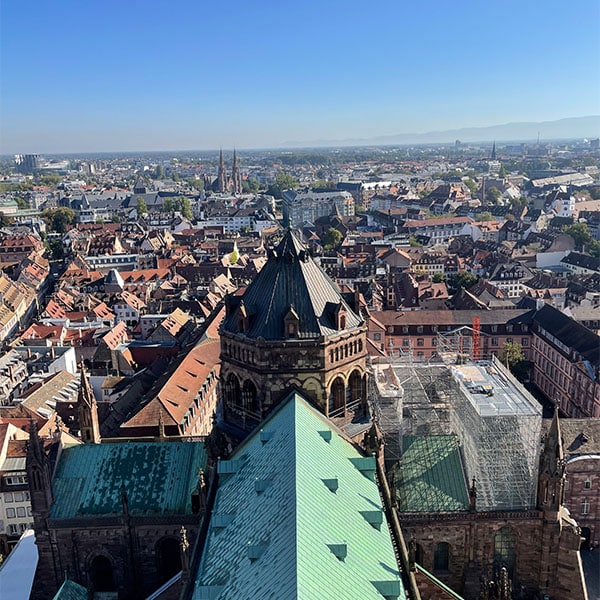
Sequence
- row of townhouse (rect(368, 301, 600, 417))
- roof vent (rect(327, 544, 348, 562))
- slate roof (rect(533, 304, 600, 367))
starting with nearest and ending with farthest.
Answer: roof vent (rect(327, 544, 348, 562))
slate roof (rect(533, 304, 600, 367))
row of townhouse (rect(368, 301, 600, 417))

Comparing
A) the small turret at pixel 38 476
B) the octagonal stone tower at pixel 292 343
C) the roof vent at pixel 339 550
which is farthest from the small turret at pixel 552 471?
the small turret at pixel 38 476

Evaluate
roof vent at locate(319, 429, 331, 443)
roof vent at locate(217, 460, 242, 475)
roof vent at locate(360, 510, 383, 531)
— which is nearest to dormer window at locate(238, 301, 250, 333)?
roof vent at locate(217, 460, 242, 475)

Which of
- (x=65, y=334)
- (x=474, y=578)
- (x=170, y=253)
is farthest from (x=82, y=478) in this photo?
(x=170, y=253)

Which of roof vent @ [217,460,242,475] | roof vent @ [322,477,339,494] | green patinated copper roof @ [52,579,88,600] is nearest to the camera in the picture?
roof vent @ [322,477,339,494]

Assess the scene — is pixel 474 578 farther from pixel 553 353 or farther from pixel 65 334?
pixel 65 334

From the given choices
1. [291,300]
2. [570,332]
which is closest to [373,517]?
[291,300]

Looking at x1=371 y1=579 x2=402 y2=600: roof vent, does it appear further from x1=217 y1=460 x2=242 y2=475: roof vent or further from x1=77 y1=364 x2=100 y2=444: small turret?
x1=77 y1=364 x2=100 y2=444: small turret

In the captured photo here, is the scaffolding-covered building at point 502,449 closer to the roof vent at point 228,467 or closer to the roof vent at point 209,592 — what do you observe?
the roof vent at point 228,467
